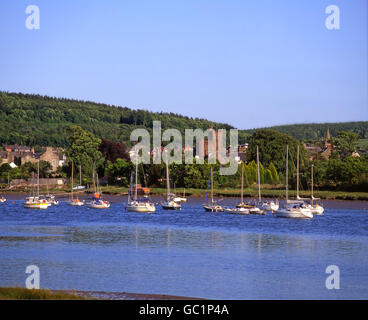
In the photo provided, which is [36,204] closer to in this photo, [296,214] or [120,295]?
→ [296,214]

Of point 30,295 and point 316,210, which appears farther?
point 316,210

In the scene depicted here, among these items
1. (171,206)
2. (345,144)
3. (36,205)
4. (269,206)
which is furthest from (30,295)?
(345,144)

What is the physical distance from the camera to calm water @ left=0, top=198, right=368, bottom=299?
95.5ft

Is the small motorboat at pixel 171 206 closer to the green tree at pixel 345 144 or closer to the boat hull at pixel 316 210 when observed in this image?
the boat hull at pixel 316 210

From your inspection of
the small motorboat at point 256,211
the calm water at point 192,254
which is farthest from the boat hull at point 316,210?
the small motorboat at point 256,211

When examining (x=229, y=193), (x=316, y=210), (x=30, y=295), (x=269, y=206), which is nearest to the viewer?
(x=30, y=295)

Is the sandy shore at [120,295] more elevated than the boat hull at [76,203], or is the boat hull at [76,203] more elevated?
the boat hull at [76,203]

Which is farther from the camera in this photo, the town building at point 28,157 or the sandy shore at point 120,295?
the town building at point 28,157

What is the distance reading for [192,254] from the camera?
133 ft

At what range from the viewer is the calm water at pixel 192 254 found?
95.5 feet

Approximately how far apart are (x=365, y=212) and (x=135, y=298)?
2359 inches

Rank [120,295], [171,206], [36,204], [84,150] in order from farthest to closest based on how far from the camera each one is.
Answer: [84,150]
[36,204]
[171,206]
[120,295]
